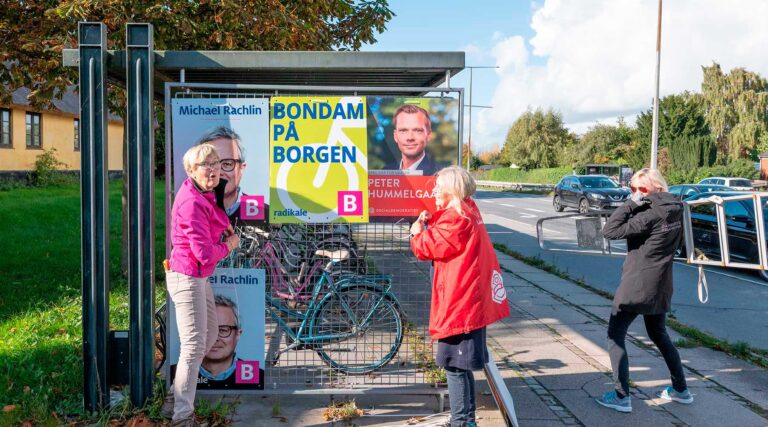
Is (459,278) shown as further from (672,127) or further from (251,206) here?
(672,127)

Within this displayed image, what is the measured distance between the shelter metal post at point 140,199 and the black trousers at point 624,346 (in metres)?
3.29

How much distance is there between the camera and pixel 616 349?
4.88 m

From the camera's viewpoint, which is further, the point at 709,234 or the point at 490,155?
the point at 490,155

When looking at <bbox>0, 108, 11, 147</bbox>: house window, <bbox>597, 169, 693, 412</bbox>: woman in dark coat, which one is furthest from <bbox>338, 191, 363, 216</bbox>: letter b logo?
<bbox>0, 108, 11, 147</bbox>: house window

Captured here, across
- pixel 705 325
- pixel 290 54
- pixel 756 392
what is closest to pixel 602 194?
pixel 705 325

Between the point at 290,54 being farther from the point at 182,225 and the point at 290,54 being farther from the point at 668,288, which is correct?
the point at 668,288

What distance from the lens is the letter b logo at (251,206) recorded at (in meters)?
4.70

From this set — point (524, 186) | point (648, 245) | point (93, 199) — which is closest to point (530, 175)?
point (524, 186)

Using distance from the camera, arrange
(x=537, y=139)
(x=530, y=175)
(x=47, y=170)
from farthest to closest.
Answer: (x=537, y=139) → (x=530, y=175) → (x=47, y=170)

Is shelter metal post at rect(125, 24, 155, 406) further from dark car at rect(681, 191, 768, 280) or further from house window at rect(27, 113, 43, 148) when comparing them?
house window at rect(27, 113, 43, 148)

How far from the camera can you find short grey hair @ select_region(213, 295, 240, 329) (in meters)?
4.70

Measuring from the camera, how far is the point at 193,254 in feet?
13.2

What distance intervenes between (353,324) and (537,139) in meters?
78.8

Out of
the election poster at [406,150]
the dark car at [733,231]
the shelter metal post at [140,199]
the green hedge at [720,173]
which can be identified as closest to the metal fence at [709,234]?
the dark car at [733,231]
